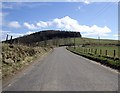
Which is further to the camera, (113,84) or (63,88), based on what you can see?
(113,84)

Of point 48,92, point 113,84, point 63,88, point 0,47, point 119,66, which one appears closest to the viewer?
point 48,92

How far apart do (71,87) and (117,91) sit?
78.0 inches

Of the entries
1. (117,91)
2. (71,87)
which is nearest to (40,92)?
(71,87)

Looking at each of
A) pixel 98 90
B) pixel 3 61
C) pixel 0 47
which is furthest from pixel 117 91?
pixel 0 47

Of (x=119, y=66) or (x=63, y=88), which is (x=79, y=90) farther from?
(x=119, y=66)

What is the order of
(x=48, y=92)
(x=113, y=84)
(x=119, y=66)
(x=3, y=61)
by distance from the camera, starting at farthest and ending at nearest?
1. (x=3, y=61)
2. (x=119, y=66)
3. (x=113, y=84)
4. (x=48, y=92)

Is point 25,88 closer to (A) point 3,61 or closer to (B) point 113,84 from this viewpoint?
(B) point 113,84

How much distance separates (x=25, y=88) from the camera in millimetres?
10648

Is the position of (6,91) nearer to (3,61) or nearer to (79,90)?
(79,90)

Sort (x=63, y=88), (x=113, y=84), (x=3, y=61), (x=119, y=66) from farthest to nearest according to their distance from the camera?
1. (x=3, y=61)
2. (x=119, y=66)
3. (x=113, y=84)
4. (x=63, y=88)

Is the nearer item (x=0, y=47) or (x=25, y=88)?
(x=25, y=88)

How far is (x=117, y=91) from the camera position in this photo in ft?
32.4

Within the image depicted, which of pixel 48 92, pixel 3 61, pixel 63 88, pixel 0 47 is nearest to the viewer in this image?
pixel 48 92

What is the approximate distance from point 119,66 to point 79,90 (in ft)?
33.1
